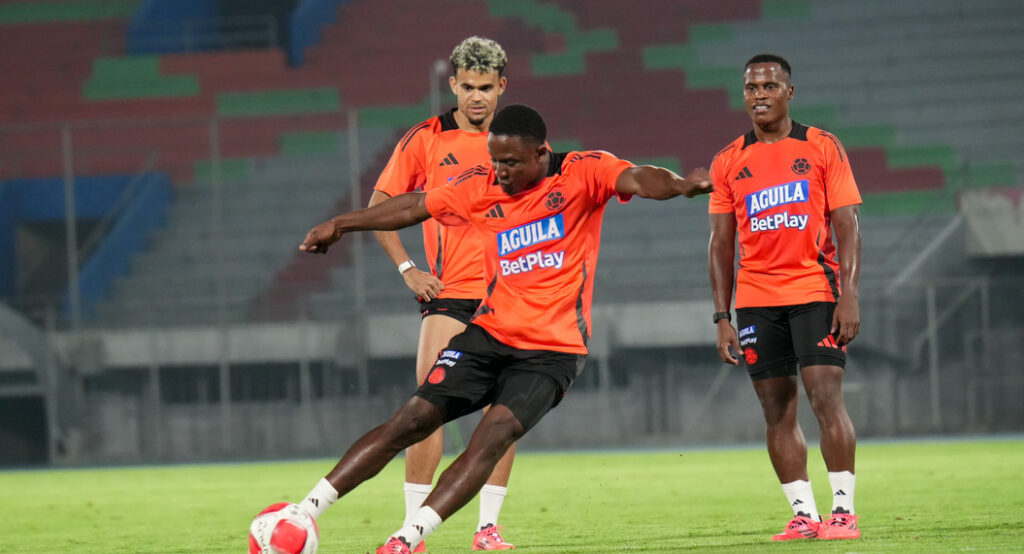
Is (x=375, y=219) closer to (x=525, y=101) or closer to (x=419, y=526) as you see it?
(x=419, y=526)

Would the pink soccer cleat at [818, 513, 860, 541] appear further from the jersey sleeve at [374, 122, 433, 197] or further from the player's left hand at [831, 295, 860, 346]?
the jersey sleeve at [374, 122, 433, 197]

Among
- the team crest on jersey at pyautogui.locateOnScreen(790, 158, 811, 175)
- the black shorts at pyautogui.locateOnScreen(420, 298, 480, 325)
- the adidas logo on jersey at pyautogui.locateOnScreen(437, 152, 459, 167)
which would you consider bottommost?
the black shorts at pyautogui.locateOnScreen(420, 298, 480, 325)

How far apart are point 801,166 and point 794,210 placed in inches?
7.7

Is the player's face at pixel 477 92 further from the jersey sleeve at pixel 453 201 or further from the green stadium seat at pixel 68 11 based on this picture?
the green stadium seat at pixel 68 11

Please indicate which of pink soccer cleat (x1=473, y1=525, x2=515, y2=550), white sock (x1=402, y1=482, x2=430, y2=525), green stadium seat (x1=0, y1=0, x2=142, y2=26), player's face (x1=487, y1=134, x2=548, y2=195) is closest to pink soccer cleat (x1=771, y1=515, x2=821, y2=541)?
pink soccer cleat (x1=473, y1=525, x2=515, y2=550)

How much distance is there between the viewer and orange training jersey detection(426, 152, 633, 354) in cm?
525

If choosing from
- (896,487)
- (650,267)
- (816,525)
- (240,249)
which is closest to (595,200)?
(816,525)

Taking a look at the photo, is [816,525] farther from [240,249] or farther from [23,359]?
[240,249]

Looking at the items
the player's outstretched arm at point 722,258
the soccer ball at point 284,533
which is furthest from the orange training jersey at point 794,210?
the soccer ball at point 284,533

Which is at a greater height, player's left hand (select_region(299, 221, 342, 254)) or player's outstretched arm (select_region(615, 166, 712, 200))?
player's outstretched arm (select_region(615, 166, 712, 200))

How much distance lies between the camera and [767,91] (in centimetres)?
612

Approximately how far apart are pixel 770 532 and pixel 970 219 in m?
13.0

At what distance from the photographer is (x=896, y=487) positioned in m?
9.50

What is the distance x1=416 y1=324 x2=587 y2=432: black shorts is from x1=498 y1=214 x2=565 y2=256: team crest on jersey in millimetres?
362
